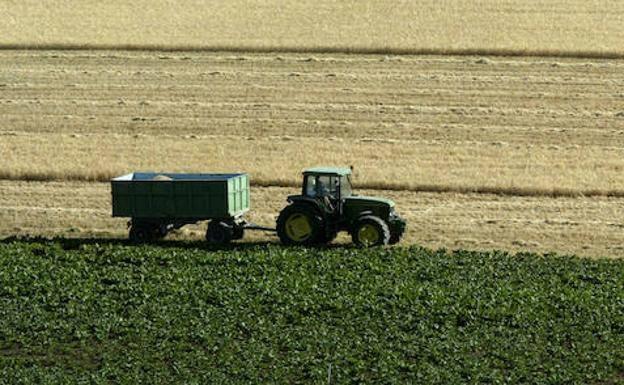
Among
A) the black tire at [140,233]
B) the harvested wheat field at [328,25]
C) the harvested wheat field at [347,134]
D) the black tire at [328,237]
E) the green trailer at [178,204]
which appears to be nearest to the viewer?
the black tire at [328,237]

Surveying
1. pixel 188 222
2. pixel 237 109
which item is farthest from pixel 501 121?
pixel 188 222

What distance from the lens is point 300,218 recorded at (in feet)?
99.3

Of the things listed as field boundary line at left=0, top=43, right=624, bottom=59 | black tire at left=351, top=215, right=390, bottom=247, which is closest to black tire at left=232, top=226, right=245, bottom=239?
black tire at left=351, top=215, right=390, bottom=247

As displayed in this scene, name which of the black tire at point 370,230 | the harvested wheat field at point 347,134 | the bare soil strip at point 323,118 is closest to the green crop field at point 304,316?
the black tire at point 370,230

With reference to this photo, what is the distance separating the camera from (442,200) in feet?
117

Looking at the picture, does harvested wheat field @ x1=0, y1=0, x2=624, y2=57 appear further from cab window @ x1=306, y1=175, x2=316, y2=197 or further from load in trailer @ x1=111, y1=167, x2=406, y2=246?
load in trailer @ x1=111, y1=167, x2=406, y2=246

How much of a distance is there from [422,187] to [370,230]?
7.07 meters

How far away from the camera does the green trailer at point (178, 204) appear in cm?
3064

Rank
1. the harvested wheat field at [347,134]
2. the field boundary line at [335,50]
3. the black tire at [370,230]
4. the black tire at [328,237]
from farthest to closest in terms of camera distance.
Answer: the field boundary line at [335,50] < the harvested wheat field at [347,134] < the black tire at [328,237] < the black tire at [370,230]

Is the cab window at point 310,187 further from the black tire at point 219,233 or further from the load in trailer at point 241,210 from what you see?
the black tire at point 219,233

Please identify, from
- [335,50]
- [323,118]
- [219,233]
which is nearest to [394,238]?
[219,233]

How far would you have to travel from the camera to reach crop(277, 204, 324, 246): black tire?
30109 mm

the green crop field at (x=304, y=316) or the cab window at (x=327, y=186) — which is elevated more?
the cab window at (x=327, y=186)

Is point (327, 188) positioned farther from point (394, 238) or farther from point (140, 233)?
point (140, 233)
